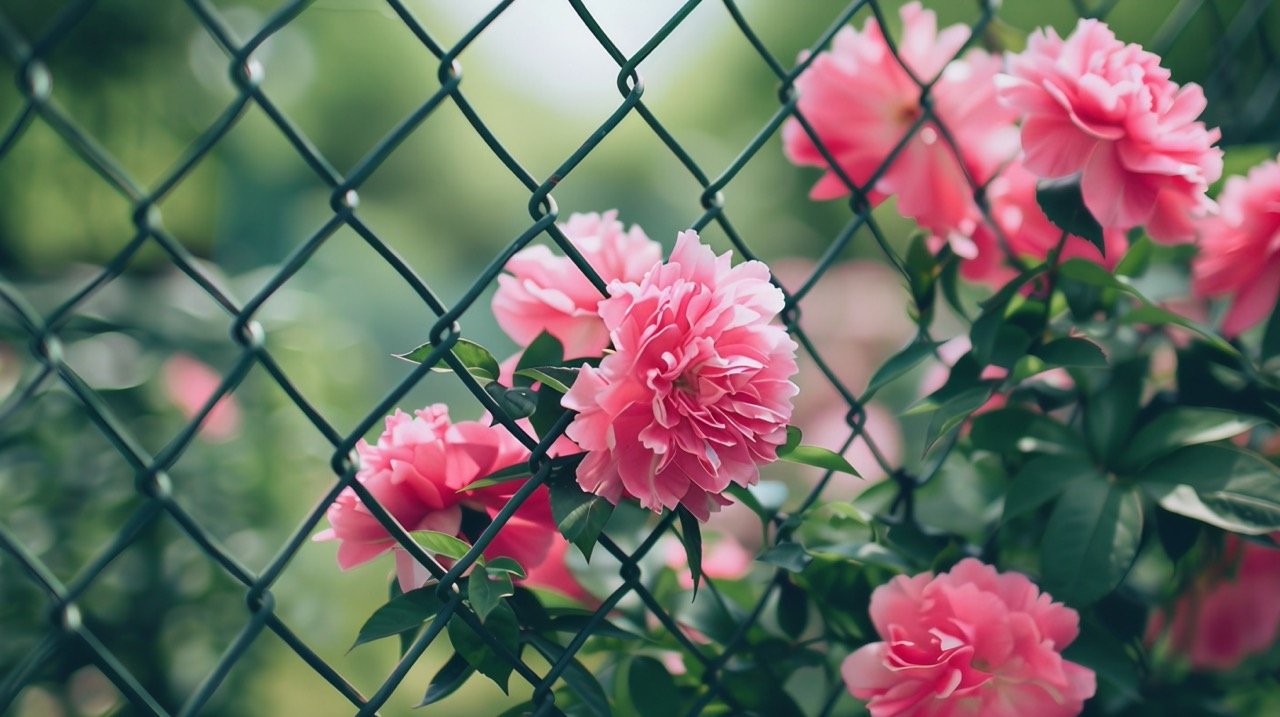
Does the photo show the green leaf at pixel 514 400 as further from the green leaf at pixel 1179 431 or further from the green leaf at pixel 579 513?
the green leaf at pixel 1179 431

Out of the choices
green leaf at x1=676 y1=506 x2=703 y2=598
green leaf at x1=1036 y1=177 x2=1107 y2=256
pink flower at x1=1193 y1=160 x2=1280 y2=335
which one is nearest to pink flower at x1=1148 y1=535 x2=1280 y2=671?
pink flower at x1=1193 y1=160 x2=1280 y2=335

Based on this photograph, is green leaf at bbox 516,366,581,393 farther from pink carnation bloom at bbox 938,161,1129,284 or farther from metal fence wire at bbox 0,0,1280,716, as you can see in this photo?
pink carnation bloom at bbox 938,161,1129,284

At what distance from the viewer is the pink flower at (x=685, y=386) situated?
39cm

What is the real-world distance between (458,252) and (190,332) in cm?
142

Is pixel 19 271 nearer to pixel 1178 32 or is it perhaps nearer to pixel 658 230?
pixel 658 230

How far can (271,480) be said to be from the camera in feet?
5.35

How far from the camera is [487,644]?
1.38ft

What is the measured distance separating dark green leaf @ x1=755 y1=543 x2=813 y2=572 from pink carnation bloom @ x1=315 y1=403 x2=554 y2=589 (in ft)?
0.37

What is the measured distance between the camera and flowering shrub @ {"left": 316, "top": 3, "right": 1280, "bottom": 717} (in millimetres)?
403

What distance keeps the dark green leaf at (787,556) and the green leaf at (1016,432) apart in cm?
15

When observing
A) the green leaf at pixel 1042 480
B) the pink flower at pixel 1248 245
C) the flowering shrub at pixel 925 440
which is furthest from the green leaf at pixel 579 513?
the pink flower at pixel 1248 245

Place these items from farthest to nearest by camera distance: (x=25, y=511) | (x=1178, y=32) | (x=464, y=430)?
(x=25, y=511), (x=1178, y=32), (x=464, y=430)

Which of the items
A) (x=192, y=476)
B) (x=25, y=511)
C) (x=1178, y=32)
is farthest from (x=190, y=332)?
(x=1178, y=32)

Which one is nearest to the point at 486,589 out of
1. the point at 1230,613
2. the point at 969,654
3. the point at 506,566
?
the point at 506,566
